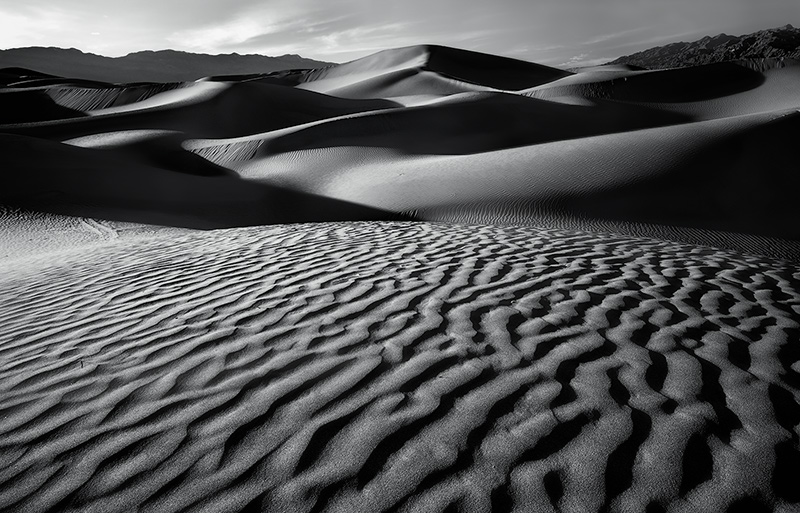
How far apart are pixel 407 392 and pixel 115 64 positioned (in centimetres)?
14451

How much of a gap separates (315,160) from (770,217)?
10573 millimetres

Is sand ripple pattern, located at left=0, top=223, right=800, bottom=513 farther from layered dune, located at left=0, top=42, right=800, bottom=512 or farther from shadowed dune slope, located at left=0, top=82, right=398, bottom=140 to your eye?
shadowed dune slope, located at left=0, top=82, right=398, bottom=140

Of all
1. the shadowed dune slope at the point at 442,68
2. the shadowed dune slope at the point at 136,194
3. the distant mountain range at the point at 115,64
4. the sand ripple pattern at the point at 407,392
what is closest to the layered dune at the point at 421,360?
the sand ripple pattern at the point at 407,392

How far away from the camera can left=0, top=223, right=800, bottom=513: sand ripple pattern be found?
188cm

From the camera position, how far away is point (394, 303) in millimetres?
3656

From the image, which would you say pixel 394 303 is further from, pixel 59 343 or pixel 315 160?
pixel 315 160

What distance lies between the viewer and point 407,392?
2459mm

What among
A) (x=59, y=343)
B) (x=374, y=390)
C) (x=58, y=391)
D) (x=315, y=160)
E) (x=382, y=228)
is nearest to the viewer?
(x=374, y=390)

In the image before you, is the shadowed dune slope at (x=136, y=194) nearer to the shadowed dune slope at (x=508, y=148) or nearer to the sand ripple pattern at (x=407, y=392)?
the shadowed dune slope at (x=508, y=148)

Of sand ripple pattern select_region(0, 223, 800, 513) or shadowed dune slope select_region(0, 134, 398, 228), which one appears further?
shadowed dune slope select_region(0, 134, 398, 228)

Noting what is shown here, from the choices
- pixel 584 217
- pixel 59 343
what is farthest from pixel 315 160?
pixel 59 343

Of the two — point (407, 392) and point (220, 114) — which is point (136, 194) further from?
point (220, 114)

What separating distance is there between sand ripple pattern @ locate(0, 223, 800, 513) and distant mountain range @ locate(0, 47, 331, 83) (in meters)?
118

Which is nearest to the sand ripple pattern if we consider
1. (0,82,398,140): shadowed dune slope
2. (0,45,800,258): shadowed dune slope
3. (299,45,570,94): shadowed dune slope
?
(0,45,800,258): shadowed dune slope
